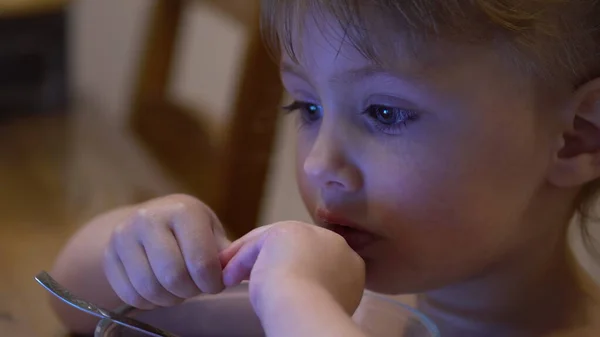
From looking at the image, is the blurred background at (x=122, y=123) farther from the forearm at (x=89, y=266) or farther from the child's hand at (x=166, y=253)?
the child's hand at (x=166, y=253)

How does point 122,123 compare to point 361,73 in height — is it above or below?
below

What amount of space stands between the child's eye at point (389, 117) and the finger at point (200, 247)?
0.13 meters

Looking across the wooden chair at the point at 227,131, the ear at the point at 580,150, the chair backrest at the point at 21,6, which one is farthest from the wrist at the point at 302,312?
the chair backrest at the point at 21,6

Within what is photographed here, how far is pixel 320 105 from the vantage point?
0.60 metres

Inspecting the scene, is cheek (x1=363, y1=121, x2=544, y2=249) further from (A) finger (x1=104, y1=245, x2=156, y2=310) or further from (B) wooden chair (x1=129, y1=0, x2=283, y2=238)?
A: (B) wooden chair (x1=129, y1=0, x2=283, y2=238)

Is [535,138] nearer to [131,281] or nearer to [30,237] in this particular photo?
[131,281]

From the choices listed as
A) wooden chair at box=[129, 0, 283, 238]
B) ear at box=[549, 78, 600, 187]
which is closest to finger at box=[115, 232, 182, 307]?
ear at box=[549, 78, 600, 187]

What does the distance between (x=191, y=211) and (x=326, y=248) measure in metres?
0.12

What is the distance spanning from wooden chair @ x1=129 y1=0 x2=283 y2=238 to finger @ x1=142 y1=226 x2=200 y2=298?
400mm

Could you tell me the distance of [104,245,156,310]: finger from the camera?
1.75 feet

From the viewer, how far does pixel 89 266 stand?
725 mm

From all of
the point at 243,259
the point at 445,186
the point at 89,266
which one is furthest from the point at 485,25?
the point at 89,266

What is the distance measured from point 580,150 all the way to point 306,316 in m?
0.29

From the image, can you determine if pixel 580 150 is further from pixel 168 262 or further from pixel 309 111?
pixel 168 262
